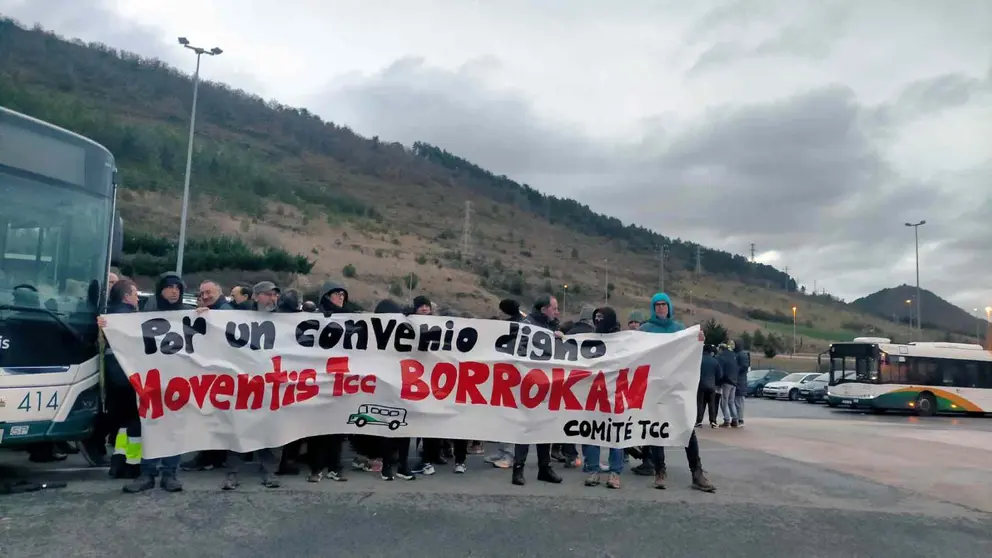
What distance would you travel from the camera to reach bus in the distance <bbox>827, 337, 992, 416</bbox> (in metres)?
23.8

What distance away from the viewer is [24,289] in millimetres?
6504

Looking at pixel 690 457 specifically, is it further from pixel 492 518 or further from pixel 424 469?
pixel 424 469

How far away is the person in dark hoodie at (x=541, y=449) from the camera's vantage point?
306 inches

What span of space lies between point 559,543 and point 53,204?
5360 millimetres

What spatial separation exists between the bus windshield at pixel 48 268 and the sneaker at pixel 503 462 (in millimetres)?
4451

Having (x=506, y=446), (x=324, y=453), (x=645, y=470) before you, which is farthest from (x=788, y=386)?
(x=324, y=453)

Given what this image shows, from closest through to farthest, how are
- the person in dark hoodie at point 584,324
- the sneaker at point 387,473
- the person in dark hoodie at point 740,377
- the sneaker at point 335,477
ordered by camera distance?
the sneaker at point 335,477, the sneaker at point 387,473, the person in dark hoodie at point 584,324, the person in dark hoodie at point 740,377

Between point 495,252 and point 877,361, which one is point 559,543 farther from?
point 495,252

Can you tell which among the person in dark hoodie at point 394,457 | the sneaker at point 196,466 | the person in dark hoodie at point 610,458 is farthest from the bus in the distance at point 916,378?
the sneaker at point 196,466

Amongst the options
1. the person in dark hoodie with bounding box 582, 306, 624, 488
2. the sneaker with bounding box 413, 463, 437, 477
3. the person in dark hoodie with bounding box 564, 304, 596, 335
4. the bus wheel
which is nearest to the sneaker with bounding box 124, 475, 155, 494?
the sneaker with bounding box 413, 463, 437, 477

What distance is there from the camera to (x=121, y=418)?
7125mm

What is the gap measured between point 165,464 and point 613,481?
4318mm

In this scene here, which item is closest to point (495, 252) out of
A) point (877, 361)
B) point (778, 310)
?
point (778, 310)

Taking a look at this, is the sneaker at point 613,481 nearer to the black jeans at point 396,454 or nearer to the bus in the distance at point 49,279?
the black jeans at point 396,454
